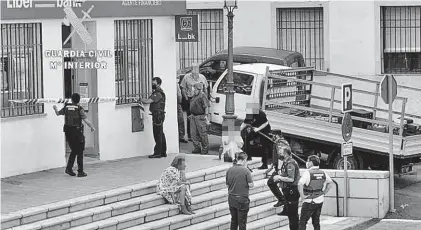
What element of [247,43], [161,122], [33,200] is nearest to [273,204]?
[161,122]

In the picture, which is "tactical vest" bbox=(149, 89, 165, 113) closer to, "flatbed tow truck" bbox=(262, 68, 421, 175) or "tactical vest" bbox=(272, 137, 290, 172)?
"tactical vest" bbox=(272, 137, 290, 172)

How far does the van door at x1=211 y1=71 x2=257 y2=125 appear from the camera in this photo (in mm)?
25359

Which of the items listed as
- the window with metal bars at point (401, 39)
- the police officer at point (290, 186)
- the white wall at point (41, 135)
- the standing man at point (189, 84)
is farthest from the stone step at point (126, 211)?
the window with metal bars at point (401, 39)

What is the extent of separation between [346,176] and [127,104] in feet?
15.3

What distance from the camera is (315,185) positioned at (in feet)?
60.6

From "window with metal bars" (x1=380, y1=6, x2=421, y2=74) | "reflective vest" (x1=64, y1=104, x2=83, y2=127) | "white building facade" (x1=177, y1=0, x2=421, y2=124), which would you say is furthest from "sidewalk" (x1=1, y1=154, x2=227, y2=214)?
"window with metal bars" (x1=380, y1=6, x2=421, y2=74)

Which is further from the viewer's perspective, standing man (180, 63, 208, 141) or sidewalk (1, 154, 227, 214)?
standing man (180, 63, 208, 141)

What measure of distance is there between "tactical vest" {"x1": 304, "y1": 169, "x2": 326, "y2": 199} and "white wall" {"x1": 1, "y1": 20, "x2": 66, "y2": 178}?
16.7 ft

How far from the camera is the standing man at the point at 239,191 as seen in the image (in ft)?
59.7

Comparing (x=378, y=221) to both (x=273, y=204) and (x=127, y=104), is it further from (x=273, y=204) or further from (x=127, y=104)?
(x=127, y=104)

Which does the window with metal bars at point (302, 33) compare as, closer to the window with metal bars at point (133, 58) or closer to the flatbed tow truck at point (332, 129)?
the flatbed tow truck at point (332, 129)

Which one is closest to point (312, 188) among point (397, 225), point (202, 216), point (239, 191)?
point (239, 191)

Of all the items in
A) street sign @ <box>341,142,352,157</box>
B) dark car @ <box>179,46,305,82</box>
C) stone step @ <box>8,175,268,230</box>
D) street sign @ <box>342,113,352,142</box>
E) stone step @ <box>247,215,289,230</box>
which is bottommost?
stone step @ <box>247,215,289,230</box>

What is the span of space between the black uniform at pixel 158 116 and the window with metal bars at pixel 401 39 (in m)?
11.5
